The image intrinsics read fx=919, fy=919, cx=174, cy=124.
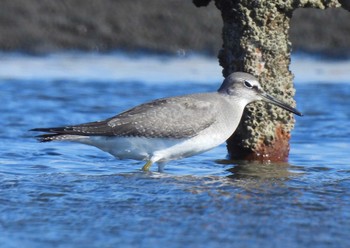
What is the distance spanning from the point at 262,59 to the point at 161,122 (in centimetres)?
111

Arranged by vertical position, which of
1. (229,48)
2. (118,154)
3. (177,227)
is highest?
(229,48)

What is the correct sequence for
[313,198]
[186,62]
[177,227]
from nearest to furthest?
1. [177,227]
2. [313,198]
3. [186,62]

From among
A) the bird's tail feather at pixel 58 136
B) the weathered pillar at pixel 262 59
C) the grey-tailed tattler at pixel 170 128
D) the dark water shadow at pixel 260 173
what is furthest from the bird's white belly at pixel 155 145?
the weathered pillar at pixel 262 59

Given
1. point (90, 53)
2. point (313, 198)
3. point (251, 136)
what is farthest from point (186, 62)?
point (313, 198)

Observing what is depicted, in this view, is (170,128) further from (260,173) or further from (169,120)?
(260,173)

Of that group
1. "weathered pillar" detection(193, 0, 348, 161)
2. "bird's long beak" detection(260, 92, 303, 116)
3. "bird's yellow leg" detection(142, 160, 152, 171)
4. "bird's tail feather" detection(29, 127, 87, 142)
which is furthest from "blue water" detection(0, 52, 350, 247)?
"bird's long beak" detection(260, 92, 303, 116)

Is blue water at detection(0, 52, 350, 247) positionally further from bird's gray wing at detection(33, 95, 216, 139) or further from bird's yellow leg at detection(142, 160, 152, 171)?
bird's gray wing at detection(33, 95, 216, 139)

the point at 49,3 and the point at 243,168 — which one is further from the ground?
the point at 49,3

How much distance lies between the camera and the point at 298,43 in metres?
16.9

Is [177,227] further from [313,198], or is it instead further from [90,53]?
[90,53]

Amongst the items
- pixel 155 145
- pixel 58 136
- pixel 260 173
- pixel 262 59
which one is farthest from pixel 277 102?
pixel 58 136

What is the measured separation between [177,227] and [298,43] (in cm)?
1079

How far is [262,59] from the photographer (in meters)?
8.58

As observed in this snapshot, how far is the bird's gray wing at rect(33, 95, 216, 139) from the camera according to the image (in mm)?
8422
